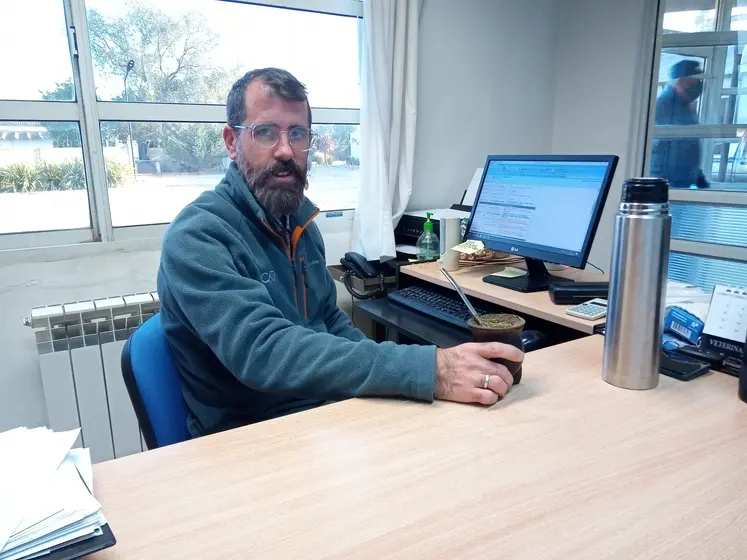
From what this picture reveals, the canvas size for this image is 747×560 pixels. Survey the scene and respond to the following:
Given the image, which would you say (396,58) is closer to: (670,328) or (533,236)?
(533,236)

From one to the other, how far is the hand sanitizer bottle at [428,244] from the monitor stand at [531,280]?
0.48 meters

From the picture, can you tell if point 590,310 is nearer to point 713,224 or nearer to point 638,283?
point 638,283

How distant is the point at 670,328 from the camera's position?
3.93ft

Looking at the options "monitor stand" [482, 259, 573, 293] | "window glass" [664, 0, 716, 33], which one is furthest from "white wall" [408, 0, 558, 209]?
"monitor stand" [482, 259, 573, 293]

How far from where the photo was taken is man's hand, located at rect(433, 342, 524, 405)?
93cm

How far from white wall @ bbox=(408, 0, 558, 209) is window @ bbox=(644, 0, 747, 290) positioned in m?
0.63

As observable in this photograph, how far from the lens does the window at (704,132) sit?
2773 mm

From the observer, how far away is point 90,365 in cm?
204

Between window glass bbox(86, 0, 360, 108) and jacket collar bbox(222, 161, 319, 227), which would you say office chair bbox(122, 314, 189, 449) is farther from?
window glass bbox(86, 0, 360, 108)

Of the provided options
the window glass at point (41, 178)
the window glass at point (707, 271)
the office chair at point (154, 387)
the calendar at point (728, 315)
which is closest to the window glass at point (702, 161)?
the window glass at point (707, 271)

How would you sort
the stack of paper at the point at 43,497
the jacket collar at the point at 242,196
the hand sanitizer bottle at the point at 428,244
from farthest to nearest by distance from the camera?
1. the hand sanitizer bottle at the point at 428,244
2. the jacket collar at the point at 242,196
3. the stack of paper at the point at 43,497

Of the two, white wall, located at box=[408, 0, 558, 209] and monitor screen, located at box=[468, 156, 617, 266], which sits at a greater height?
white wall, located at box=[408, 0, 558, 209]

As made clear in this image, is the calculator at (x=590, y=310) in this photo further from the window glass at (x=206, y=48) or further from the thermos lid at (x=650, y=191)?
the window glass at (x=206, y=48)

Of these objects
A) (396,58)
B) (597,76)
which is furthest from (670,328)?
(597,76)
